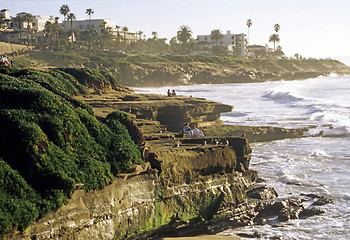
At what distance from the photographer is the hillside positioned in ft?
339

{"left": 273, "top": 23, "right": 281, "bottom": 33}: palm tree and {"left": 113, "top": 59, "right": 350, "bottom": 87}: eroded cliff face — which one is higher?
{"left": 273, "top": 23, "right": 281, "bottom": 33}: palm tree

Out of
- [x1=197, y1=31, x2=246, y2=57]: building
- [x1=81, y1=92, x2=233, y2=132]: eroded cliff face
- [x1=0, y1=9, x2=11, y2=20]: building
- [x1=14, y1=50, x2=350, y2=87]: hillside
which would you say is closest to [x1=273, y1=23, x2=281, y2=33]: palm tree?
[x1=197, y1=31, x2=246, y2=57]: building

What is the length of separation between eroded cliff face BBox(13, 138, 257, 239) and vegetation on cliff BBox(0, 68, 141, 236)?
1.37 feet

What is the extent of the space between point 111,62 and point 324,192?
86.5m

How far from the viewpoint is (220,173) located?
21.7m

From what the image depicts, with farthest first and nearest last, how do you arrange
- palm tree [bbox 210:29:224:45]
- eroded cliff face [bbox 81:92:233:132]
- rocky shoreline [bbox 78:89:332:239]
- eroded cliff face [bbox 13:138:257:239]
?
palm tree [bbox 210:29:224:45]
eroded cliff face [bbox 81:92:233:132]
rocky shoreline [bbox 78:89:332:239]
eroded cliff face [bbox 13:138:257:239]

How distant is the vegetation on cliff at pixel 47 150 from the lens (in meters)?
15.0

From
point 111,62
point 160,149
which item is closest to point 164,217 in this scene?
point 160,149

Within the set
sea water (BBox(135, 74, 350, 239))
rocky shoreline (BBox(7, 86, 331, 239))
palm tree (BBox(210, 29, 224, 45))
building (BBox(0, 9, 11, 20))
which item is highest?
building (BBox(0, 9, 11, 20))

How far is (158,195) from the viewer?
750 inches

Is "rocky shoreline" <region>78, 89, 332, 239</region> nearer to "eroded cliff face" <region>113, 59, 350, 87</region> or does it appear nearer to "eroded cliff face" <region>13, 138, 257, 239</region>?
"eroded cliff face" <region>13, 138, 257, 239</region>

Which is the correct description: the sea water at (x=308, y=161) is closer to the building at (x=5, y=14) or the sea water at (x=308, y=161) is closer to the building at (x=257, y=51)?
the building at (x=5, y=14)

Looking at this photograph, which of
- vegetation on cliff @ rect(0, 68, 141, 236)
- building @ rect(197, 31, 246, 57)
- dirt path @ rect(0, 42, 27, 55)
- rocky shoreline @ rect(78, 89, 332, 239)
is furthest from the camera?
building @ rect(197, 31, 246, 57)

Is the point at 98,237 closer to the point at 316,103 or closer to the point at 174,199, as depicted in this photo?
the point at 174,199
